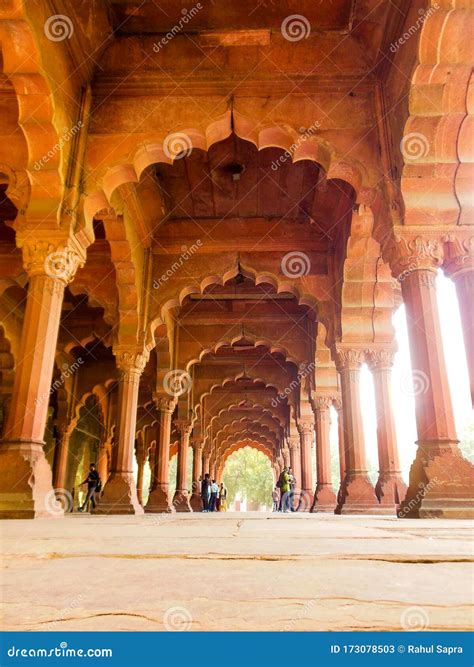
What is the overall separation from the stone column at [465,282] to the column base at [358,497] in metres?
3.48

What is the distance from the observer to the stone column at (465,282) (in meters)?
5.95

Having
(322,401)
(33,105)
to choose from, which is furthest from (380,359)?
(33,105)

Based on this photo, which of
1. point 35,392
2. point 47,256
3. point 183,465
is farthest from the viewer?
point 183,465

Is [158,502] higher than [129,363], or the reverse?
[129,363]

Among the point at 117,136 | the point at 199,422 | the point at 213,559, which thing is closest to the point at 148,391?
the point at 199,422

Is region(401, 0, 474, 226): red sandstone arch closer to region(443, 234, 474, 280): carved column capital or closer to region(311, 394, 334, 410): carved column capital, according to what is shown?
region(443, 234, 474, 280): carved column capital

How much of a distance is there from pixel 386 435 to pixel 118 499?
16.2ft

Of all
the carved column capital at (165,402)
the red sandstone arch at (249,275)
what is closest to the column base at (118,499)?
the red sandstone arch at (249,275)

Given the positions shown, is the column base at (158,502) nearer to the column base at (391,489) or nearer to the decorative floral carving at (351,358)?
the column base at (391,489)

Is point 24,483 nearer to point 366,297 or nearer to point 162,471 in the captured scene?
point 366,297

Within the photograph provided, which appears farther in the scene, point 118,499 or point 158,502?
point 158,502

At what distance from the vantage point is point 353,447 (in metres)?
9.29

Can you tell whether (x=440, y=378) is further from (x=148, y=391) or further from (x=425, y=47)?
(x=148, y=391)

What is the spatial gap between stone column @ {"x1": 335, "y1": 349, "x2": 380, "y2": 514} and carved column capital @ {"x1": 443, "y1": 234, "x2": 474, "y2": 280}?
4.03 metres
